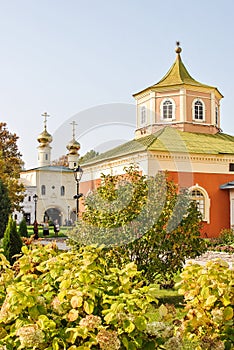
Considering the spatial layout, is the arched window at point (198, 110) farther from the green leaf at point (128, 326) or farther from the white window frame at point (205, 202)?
the green leaf at point (128, 326)

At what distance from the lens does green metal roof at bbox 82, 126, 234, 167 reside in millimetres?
21172

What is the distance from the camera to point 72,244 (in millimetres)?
8836

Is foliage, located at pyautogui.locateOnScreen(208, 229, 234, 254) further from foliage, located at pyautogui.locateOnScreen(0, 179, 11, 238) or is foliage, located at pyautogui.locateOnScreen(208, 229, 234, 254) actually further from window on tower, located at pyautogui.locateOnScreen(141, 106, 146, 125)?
foliage, located at pyautogui.locateOnScreen(0, 179, 11, 238)

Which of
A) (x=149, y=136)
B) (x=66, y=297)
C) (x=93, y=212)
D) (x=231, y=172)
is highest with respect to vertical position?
(x=149, y=136)

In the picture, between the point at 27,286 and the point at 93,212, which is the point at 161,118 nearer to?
the point at 93,212

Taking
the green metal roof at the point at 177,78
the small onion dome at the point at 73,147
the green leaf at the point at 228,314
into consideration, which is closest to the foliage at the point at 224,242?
the green metal roof at the point at 177,78

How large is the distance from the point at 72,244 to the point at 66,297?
5.64 metres

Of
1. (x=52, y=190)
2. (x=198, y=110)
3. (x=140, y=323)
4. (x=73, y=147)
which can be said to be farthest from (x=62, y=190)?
(x=140, y=323)

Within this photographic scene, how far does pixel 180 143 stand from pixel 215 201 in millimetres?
3365

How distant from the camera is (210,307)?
12.5 feet

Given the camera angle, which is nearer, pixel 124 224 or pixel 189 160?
pixel 124 224

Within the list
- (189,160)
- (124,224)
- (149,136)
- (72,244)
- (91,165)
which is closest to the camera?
→ (124,224)

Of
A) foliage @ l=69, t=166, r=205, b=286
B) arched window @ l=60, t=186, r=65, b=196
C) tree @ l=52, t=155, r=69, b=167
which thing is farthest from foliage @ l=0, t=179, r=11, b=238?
tree @ l=52, t=155, r=69, b=167

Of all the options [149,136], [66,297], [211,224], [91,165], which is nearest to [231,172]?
[211,224]
